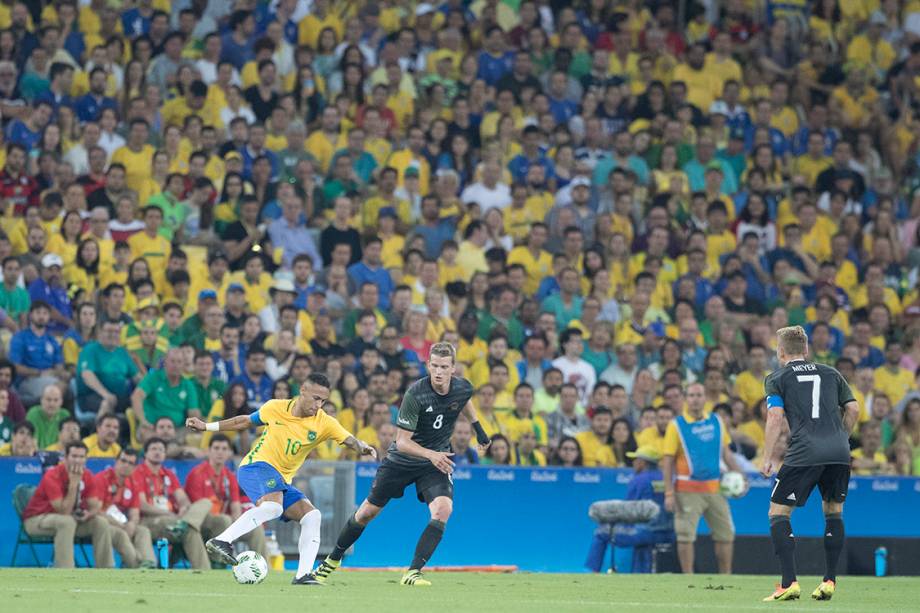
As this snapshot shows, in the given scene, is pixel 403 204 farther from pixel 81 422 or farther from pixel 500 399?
pixel 81 422

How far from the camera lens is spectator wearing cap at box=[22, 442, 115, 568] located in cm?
1831

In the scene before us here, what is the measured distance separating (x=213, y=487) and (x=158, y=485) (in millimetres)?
612

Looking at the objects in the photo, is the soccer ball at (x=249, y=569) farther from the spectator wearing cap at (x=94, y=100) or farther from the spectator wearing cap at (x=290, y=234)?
the spectator wearing cap at (x=94, y=100)

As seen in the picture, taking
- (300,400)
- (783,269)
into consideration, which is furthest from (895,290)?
(300,400)

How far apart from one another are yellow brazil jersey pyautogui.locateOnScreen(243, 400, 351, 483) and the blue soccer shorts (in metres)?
0.04

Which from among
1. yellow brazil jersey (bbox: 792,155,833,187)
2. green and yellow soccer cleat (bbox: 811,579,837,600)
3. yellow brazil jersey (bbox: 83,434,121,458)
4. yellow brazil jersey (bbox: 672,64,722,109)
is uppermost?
yellow brazil jersey (bbox: 672,64,722,109)

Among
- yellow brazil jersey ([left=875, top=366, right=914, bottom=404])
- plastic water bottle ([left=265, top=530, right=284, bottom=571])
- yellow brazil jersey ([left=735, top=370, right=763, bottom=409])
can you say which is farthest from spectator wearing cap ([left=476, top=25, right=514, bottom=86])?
plastic water bottle ([left=265, top=530, right=284, bottom=571])

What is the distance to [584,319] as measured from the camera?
23906mm

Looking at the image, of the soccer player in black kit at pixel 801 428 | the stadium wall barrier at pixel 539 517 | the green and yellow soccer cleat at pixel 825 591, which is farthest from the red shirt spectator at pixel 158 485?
the green and yellow soccer cleat at pixel 825 591

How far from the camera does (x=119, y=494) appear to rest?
1877 cm

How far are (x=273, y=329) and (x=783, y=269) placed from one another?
314 inches

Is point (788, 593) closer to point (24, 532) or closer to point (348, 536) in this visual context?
point (348, 536)

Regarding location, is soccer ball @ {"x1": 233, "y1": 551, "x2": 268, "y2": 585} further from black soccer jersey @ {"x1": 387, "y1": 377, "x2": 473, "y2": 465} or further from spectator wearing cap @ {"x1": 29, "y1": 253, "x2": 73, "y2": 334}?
spectator wearing cap @ {"x1": 29, "y1": 253, "x2": 73, "y2": 334}

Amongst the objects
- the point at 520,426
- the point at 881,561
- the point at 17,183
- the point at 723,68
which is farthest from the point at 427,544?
the point at 723,68
